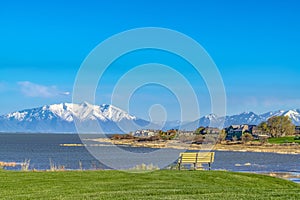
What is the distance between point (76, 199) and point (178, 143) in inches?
A: 4363

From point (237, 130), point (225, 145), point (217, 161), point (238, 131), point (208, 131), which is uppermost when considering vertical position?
point (237, 130)

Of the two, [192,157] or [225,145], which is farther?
[225,145]

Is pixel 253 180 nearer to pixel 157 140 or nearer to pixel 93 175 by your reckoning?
pixel 93 175

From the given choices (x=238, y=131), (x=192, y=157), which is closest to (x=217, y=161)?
(x=192, y=157)

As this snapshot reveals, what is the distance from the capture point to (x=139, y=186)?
53.0 ft

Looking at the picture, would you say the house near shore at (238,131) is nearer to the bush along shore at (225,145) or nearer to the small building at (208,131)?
the small building at (208,131)

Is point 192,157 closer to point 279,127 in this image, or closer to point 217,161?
point 217,161

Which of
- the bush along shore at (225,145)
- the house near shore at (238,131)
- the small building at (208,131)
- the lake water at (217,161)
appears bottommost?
the lake water at (217,161)

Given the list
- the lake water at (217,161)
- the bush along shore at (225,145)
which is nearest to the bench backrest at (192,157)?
the lake water at (217,161)

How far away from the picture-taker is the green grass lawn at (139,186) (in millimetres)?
13816

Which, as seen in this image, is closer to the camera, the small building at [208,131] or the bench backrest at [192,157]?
the bench backrest at [192,157]

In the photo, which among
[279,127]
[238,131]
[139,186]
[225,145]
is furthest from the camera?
[238,131]

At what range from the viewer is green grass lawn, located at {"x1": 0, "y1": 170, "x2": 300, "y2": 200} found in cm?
1382

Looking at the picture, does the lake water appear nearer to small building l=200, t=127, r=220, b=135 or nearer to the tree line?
small building l=200, t=127, r=220, b=135
